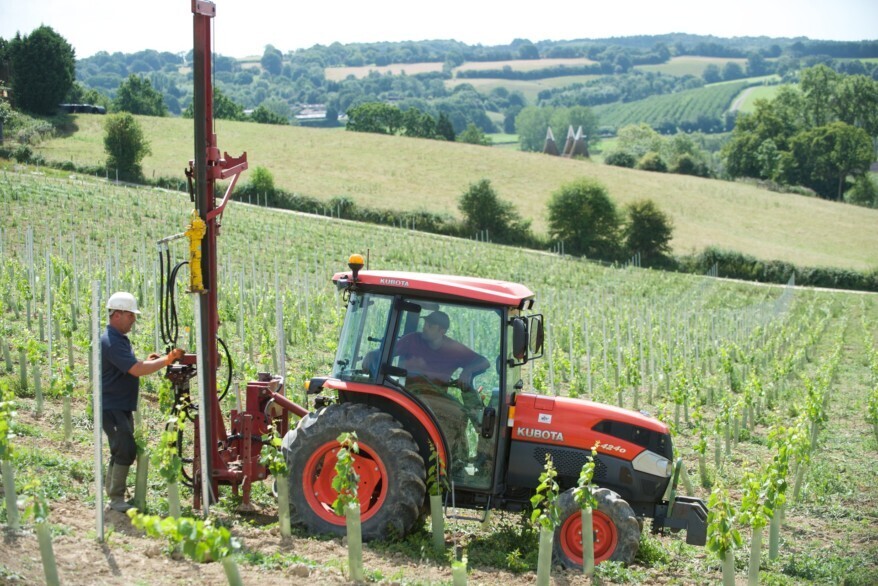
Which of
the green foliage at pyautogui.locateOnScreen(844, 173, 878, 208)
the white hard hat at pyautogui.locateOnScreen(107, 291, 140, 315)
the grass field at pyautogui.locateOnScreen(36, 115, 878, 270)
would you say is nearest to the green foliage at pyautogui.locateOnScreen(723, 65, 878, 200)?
the green foliage at pyautogui.locateOnScreen(844, 173, 878, 208)

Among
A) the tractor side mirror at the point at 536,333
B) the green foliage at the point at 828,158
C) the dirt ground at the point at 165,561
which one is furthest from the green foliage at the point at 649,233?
the dirt ground at the point at 165,561

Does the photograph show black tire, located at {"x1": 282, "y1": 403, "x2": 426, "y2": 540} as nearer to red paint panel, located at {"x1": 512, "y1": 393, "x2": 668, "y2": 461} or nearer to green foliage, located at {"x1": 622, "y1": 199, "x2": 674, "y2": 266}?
red paint panel, located at {"x1": 512, "y1": 393, "x2": 668, "y2": 461}

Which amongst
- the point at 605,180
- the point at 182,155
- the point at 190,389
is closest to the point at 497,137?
the point at 605,180

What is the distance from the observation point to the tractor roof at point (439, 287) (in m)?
7.24

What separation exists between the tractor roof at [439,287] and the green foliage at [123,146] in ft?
151

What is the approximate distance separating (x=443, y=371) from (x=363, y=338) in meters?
0.69

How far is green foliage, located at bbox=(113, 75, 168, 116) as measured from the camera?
85500mm

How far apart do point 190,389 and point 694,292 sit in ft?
105

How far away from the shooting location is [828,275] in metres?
49.2

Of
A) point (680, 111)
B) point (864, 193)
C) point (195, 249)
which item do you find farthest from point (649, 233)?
point (680, 111)

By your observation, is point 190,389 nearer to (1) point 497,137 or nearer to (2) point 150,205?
(2) point 150,205

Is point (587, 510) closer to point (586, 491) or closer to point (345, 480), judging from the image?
point (586, 491)

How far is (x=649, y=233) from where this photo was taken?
5041cm

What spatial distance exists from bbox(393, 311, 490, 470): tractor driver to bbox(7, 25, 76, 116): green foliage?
64.0m
